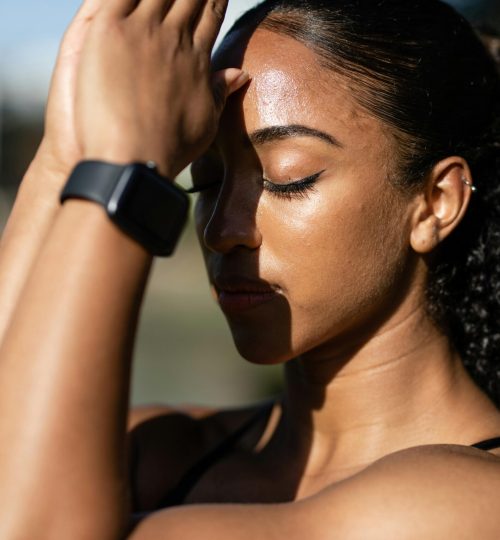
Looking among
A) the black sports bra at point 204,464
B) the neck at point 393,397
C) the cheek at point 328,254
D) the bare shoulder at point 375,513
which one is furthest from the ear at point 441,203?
the black sports bra at point 204,464

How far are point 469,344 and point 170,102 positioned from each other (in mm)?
1342

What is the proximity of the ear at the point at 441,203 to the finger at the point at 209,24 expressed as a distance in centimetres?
75

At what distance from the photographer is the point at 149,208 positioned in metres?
1.82

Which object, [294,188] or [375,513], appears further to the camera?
[294,188]

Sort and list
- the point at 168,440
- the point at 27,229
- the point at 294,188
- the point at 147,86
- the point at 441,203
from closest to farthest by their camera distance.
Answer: the point at 147,86, the point at 27,229, the point at 294,188, the point at 441,203, the point at 168,440

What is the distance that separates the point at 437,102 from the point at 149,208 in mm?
1099

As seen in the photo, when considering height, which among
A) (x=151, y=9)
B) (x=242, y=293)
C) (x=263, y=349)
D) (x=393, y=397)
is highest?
(x=151, y=9)

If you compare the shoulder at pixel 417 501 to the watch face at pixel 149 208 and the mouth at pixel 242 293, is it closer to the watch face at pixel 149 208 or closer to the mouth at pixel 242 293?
the mouth at pixel 242 293

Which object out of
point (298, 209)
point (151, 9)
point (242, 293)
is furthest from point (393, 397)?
point (151, 9)

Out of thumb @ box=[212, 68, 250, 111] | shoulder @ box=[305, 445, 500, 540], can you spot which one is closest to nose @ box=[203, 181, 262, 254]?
thumb @ box=[212, 68, 250, 111]

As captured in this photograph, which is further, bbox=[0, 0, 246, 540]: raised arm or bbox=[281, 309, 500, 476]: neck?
bbox=[281, 309, 500, 476]: neck

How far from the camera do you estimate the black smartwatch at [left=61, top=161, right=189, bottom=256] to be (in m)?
1.78

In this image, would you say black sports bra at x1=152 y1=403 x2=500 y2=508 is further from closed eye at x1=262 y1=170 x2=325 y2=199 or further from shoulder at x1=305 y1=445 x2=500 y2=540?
closed eye at x1=262 y1=170 x2=325 y2=199

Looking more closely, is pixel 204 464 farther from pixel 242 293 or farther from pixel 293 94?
pixel 293 94
